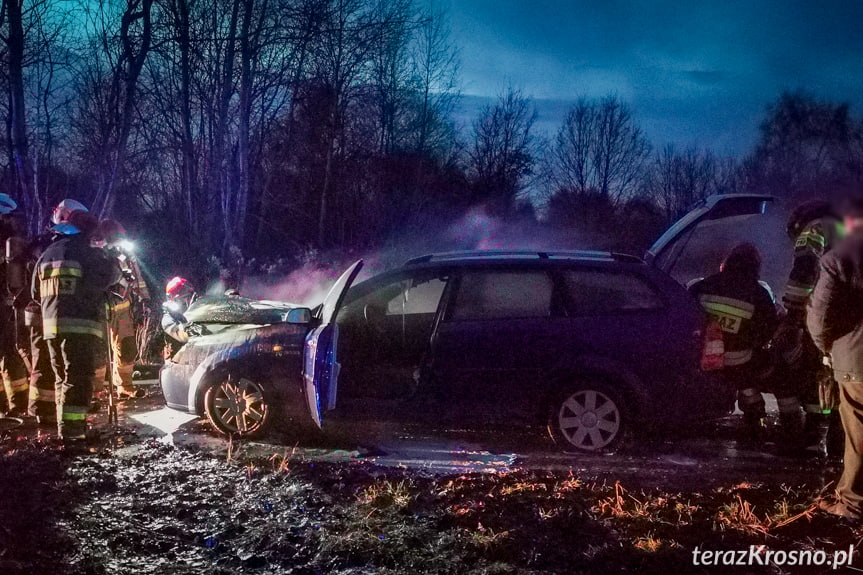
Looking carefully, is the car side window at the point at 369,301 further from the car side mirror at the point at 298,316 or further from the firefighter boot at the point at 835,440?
the firefighter boot at the point at 835,440

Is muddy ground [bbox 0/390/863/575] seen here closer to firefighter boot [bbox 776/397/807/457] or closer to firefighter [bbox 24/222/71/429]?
firefighter boot [bbox 776/397/807/457]

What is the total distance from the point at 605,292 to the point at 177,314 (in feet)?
13.3

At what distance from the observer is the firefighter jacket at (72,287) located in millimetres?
5168

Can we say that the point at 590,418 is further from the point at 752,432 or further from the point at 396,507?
the point at 396,507

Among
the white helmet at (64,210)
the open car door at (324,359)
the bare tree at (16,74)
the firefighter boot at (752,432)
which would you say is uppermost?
the bare tree at (16,74)

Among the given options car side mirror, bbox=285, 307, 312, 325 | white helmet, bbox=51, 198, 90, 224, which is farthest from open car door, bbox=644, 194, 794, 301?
white helmet, bbox=51, 198, 90, 224

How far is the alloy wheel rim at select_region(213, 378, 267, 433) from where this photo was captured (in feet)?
17.2

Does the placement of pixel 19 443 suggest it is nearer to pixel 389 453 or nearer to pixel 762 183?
pixel 389 453

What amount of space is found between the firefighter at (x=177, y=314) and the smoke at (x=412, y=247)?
5.15 metres

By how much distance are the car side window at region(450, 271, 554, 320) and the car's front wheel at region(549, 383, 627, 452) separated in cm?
69

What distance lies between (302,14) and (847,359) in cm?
1398

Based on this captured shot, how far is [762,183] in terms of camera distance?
6.40 m

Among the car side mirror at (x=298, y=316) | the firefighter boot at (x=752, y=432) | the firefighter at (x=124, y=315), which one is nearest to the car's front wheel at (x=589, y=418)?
the firefighter boot at (x=752, y=432)

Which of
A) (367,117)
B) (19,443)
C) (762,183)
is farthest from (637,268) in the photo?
(367,117)
